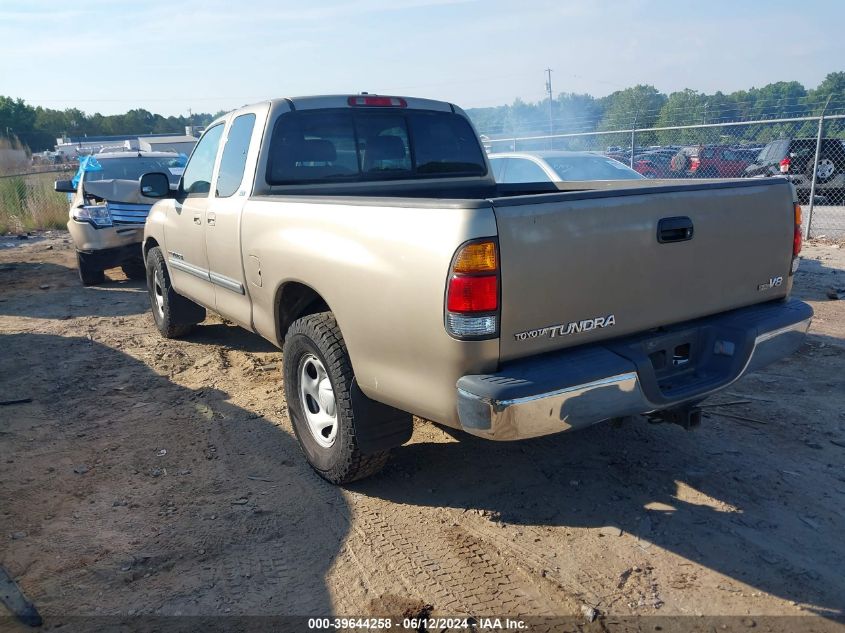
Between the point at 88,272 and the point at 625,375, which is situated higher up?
the point at 625,375

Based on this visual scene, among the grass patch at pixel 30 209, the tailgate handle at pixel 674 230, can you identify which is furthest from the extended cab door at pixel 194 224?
the grass patch at pixel 30 209

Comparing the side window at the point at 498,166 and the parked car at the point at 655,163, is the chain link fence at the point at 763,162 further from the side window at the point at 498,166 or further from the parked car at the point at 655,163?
the side window at the point at 498,166

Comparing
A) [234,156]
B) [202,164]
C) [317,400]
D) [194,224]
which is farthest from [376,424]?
[202,164]

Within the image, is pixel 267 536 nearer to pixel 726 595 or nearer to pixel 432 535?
pixel 432 535

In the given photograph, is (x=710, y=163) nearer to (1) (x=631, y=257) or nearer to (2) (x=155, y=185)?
(2) (x=155, y=185)

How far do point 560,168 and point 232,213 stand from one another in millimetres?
5353

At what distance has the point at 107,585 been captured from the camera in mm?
3150

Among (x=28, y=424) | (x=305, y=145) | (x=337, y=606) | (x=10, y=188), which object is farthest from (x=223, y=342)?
(x=10, y=188)

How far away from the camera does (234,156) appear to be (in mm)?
4969

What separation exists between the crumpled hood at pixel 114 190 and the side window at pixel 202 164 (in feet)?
14.0

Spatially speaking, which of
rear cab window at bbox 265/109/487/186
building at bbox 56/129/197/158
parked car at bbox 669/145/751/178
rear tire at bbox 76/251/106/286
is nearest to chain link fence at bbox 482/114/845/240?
parked car at bbox 669/145/751/178

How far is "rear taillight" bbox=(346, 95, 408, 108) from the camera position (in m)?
4.86

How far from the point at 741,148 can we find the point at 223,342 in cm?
1561

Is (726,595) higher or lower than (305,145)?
lower
